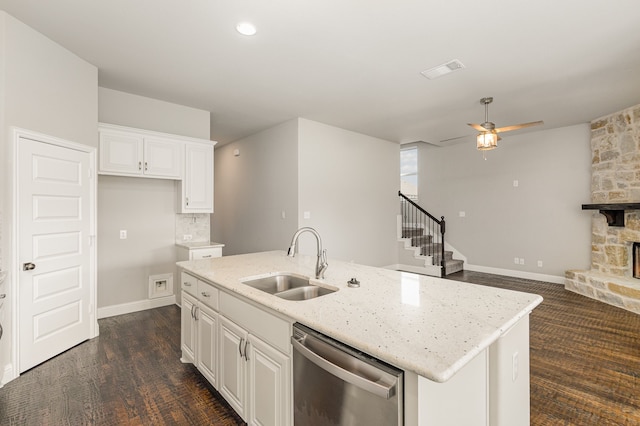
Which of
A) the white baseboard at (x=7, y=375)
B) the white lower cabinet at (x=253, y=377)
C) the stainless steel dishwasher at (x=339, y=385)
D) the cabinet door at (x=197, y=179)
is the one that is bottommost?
the white baseboard at (x=7, y=375)

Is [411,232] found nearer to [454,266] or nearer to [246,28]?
Result: [454,266]

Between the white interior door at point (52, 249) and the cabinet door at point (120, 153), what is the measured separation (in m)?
0.46

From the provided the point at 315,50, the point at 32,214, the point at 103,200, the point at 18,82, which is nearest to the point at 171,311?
the point at 103,200

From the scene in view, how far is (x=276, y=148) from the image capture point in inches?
219

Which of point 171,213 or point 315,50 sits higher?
point 315,50

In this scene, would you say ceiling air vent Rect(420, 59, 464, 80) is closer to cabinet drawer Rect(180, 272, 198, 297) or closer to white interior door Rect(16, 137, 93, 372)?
cabinet drawer Rect(180, 272, 198, 297)

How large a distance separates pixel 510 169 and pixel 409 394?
668cm

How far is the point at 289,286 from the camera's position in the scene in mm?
2369

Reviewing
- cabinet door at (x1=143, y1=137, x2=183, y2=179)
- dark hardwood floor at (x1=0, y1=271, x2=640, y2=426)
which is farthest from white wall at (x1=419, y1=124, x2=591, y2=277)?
cabinet door at (x1=143, y1=137, x2=183, y2=179)

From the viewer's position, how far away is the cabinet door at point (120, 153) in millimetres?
3711

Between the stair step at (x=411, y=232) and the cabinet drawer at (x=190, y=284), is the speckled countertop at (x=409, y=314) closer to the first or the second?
the cabinet drawer at (x=190, y=284)

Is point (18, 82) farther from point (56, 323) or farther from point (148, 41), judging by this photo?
point (56, 323)

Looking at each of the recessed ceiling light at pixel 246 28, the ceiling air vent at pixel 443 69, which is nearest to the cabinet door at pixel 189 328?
the recessed ceiling light at pixel 246 28

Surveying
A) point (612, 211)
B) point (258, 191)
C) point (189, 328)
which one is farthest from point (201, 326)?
point (612, 211)
